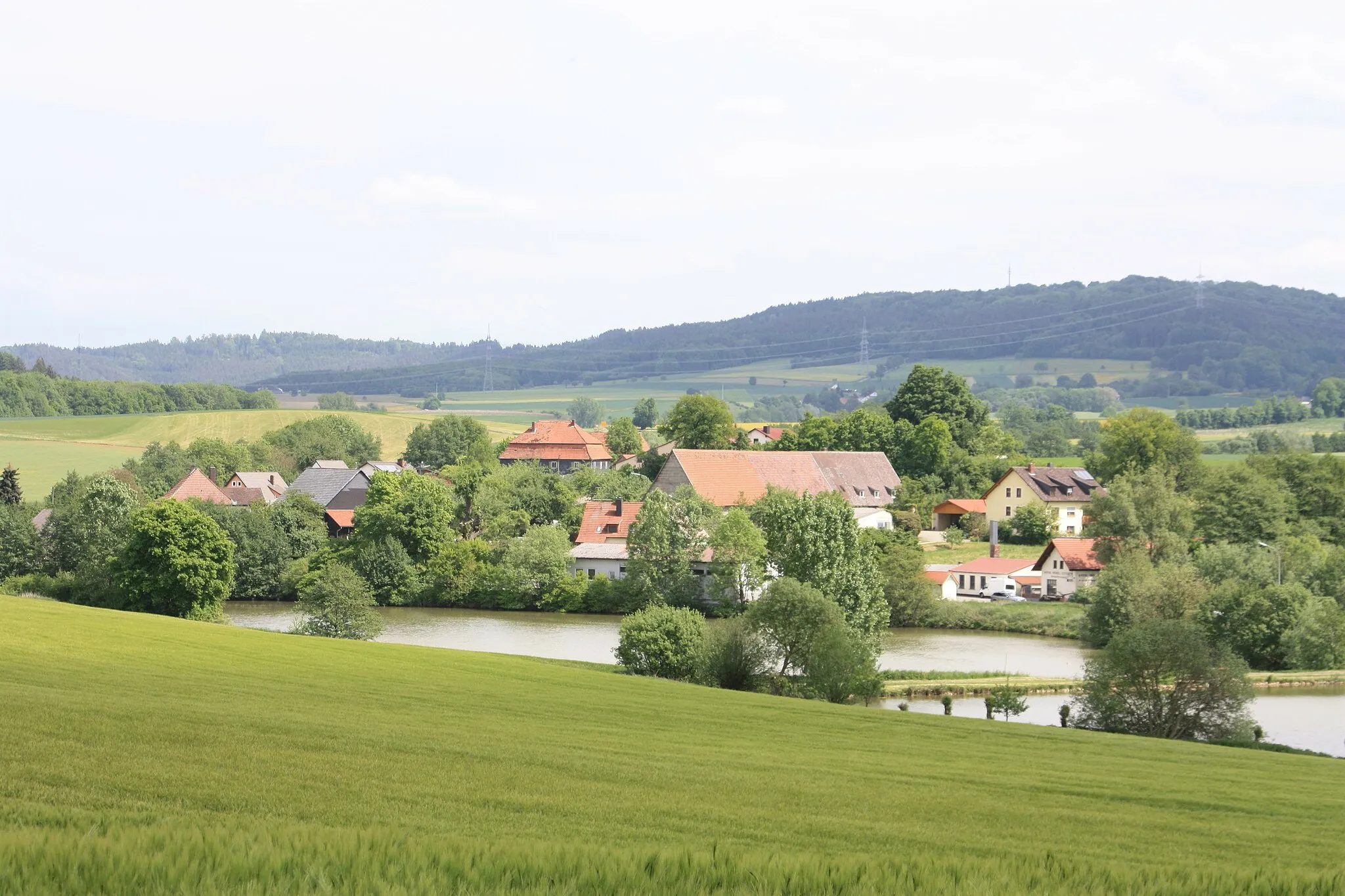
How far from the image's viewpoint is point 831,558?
4862 centimetres

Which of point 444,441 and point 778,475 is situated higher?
point 444,441

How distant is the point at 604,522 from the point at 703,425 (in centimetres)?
2697

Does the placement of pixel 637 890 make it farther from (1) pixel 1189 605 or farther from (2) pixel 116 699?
(1) pixel 1189 605

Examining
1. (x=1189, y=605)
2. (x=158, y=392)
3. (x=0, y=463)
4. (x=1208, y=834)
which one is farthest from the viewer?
(x=158, y=392)

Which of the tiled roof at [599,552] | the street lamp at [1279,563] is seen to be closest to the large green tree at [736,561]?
the tiled roof at [599,552]

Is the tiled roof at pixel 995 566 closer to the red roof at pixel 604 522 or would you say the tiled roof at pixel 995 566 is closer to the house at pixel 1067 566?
the house at pixel 1067 566

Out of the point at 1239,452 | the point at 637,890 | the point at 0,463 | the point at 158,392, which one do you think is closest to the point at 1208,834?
the point at 637,890

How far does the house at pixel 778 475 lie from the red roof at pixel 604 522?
14.3 feet

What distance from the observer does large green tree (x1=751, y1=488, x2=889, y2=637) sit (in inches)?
1891

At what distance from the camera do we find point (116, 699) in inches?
692

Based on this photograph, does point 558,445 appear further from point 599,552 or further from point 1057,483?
point 599,552

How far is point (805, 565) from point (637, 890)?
42.0 metres

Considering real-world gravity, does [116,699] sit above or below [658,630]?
above

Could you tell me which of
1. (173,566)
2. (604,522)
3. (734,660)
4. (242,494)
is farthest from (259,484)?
(734,660)
